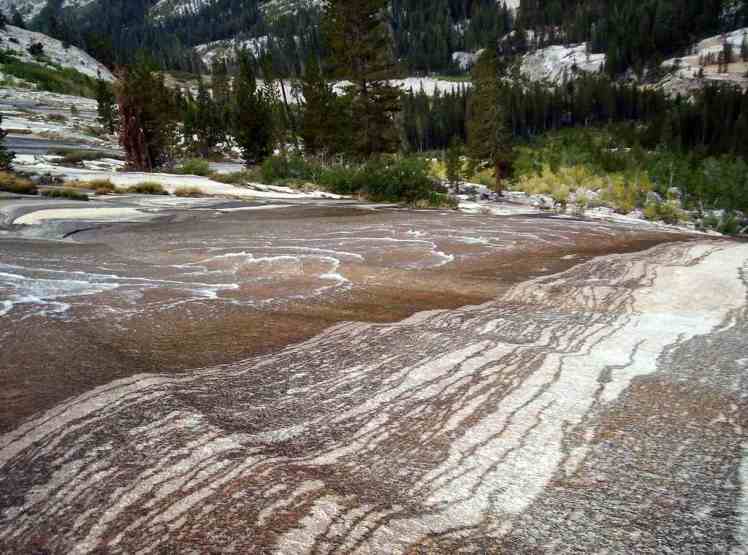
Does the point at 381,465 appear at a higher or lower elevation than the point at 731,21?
lower

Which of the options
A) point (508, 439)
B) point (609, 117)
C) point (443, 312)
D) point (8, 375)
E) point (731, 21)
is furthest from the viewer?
point (731, 21)

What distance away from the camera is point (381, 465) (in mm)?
1664

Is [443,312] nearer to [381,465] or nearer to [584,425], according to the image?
[584,425]

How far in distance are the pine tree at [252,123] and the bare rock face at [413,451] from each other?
43.8 m

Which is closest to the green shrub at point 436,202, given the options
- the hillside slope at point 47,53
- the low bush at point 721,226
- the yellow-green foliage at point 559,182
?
the low bush at point 721,226

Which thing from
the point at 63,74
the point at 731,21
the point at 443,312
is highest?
the point at 731,21

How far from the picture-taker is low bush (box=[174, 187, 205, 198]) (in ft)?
53.2

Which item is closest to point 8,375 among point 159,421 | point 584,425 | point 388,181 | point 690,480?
point 159,421

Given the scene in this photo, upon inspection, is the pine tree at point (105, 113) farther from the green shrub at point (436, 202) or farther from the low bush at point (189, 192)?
the green shrub at point (436, 202)

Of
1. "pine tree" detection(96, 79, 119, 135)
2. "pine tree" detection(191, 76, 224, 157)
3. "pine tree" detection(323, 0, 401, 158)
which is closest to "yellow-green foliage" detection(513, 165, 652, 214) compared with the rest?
"pine tree" detection(323, 0, 401, 158)

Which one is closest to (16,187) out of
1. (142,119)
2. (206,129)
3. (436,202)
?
(436,202)

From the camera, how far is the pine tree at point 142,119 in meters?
27.0

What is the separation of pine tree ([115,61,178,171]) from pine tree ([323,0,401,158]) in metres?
13.0

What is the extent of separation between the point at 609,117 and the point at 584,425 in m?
99.7
